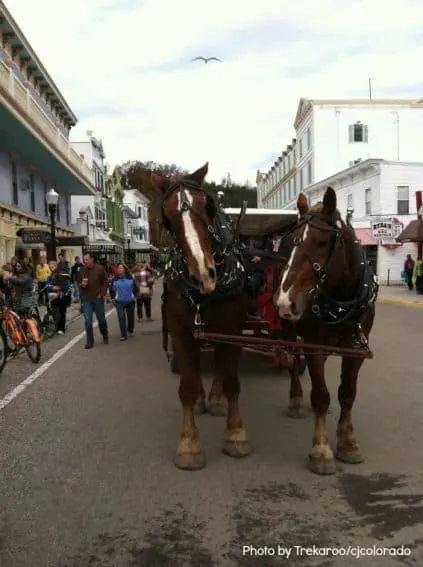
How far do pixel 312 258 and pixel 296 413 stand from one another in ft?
8.25

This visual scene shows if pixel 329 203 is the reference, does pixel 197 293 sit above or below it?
below

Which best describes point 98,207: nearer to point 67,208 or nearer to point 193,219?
point 67,208

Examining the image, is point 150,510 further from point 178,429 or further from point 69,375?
point 69,375

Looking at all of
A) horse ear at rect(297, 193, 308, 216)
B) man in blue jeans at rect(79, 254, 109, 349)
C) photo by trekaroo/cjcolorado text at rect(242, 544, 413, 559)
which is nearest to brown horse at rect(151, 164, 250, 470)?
horse ear at rect(297, 193, 308, 216)

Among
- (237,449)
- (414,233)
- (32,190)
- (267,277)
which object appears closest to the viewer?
(237,449)

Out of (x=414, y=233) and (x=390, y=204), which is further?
(x=390, y=204)

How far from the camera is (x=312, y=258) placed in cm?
385

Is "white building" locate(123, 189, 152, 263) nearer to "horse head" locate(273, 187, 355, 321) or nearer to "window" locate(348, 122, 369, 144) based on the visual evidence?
"window" locate(348, 122, 369, 144)

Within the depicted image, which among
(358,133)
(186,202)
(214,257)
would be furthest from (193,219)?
(358,133)

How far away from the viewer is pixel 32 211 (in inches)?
993

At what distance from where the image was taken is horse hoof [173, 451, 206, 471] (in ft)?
14.4

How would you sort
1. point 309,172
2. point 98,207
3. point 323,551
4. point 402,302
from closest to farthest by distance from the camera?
1. point 323,551
2. point 402,302
3. point 98,207
4. point 309,172

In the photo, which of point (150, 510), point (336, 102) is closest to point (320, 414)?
point (150, 510)

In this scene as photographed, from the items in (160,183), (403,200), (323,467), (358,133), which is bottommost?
(323,467)
